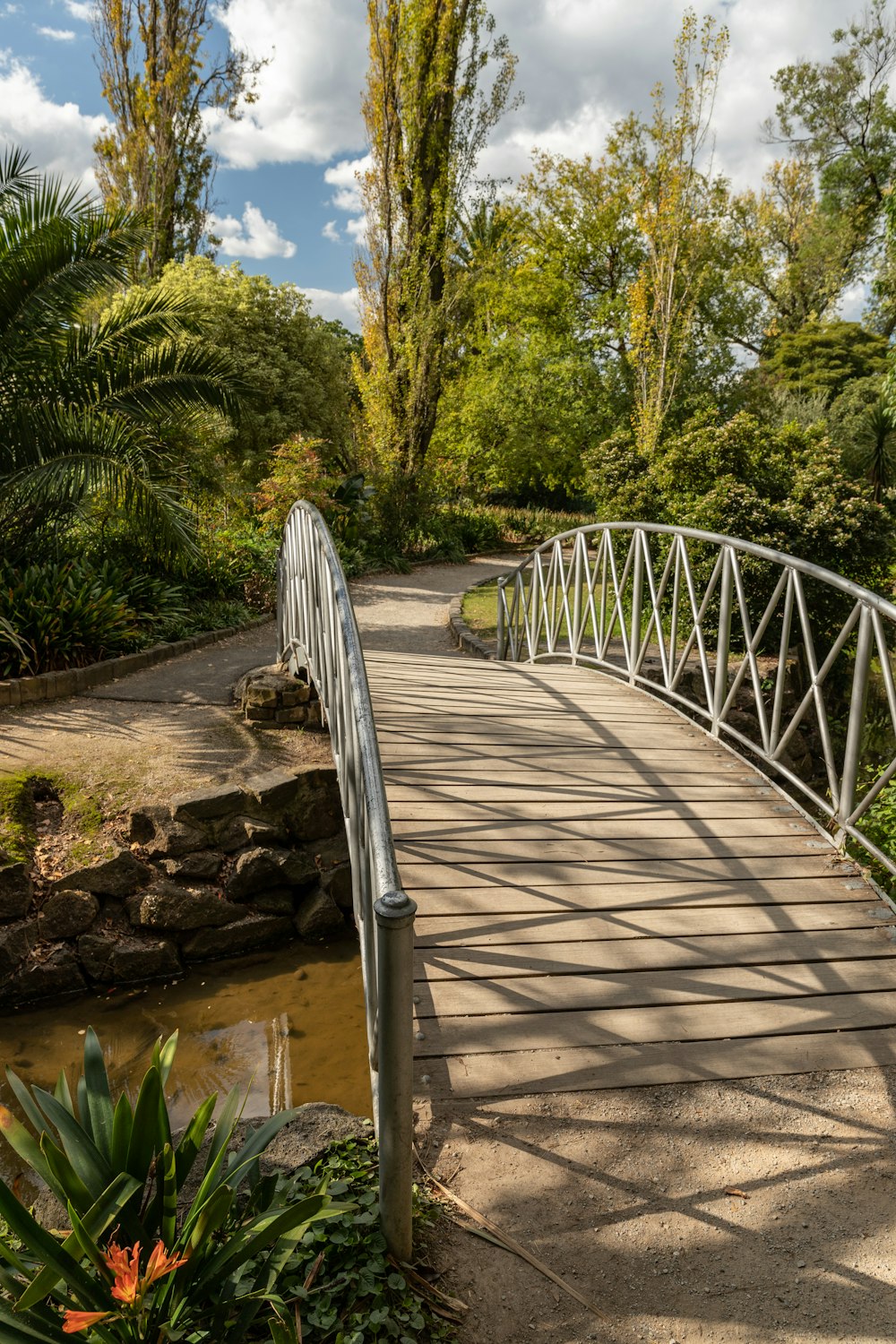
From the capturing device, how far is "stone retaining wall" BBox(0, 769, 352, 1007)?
5199mm

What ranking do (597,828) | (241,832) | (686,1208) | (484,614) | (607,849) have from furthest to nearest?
1. (484,614)
2. (241,832)
3. (597,828)
4. (607,849)
5. (686,1208)

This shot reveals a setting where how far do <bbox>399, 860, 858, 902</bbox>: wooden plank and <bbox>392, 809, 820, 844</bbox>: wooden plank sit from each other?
0.65ft

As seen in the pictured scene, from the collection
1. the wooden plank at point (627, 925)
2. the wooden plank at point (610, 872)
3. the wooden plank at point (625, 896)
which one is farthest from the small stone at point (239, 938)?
the wooden plank at point (627, 925)

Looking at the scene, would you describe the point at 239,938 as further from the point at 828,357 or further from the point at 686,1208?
the point at 828,357

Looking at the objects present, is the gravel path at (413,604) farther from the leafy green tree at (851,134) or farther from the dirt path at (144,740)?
the leafy green tree at (851,134)

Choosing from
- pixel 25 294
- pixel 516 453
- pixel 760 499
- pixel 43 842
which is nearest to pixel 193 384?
pixel 25 294

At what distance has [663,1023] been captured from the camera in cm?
259

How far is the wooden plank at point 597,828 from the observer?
360cm

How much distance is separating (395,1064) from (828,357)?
2525 cm

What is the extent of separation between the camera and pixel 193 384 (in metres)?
8.32

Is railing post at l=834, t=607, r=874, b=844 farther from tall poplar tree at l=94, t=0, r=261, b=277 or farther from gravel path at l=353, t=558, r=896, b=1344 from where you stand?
tall poplar tree at l=94, t=0, r=261, b=277

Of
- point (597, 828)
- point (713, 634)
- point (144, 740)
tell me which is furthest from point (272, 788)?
point (713, 634)

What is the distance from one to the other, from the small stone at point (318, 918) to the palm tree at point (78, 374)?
3718 mm

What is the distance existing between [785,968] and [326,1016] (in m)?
3.15
